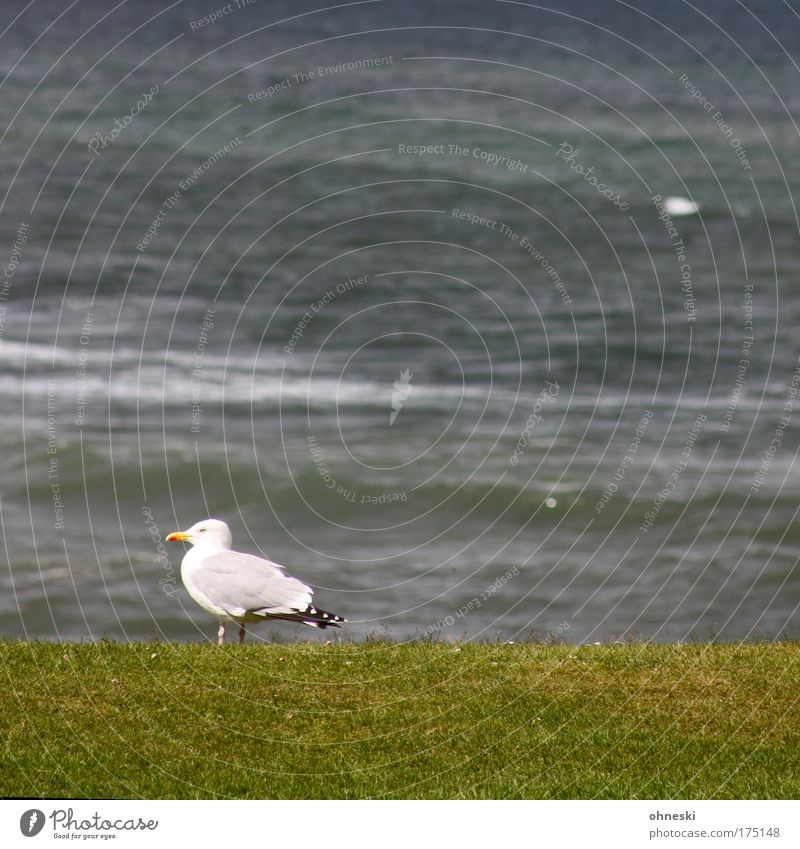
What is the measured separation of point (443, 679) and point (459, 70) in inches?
2049

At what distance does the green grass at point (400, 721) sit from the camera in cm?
923

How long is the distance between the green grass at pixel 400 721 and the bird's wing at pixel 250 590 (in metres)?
0.38

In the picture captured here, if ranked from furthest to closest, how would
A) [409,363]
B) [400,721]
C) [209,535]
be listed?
[409,363] → [209,535] → [400,721]

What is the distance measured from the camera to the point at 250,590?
11.6 meters

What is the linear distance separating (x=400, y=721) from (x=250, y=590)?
6.64 ft

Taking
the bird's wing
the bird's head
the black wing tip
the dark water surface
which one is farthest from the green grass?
the dark water surface

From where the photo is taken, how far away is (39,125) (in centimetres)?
5578

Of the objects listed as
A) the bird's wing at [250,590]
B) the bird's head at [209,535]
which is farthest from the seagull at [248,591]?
the bird's head at [209,535]

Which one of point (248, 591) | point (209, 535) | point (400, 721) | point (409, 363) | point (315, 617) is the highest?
point (409, 363)

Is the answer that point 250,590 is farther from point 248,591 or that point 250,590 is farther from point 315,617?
point 315,617

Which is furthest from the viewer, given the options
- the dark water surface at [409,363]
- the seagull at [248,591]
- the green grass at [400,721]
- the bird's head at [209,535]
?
the dark water surface at [409,363]

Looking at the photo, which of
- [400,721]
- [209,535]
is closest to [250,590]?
[209,535]

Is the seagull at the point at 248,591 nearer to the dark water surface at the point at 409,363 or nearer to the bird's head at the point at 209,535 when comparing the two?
the bird's head at the point at 209,535
